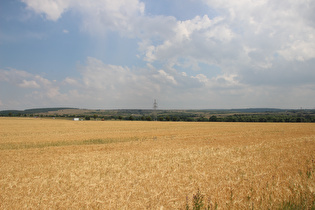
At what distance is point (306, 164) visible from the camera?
32.3 ft

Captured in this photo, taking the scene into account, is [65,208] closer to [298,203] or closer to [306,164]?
[298,203]

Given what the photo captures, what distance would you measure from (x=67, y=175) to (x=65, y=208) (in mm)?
3393

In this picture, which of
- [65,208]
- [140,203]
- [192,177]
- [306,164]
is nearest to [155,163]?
[192,177]

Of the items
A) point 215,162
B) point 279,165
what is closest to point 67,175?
point 215,162

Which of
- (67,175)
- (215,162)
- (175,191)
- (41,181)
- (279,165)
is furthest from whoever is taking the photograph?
(215,162)

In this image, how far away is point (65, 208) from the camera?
563 cm

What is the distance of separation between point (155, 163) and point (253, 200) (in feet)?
18.8

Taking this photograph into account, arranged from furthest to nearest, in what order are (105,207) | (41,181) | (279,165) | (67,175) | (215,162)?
(215,162) < (279,165) < (67,175) < (41,181) < (105,207)

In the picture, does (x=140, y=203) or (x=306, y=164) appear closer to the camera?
(x=140, y=203)

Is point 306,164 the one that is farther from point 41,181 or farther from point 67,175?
point 41,181

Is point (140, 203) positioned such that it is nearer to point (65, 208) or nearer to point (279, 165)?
point (65, 208)

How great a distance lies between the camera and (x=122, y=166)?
1012cm

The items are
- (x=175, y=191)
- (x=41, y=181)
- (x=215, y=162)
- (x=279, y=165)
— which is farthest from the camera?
(x=215, y=162)

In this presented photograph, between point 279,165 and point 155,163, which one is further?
point 155,163
